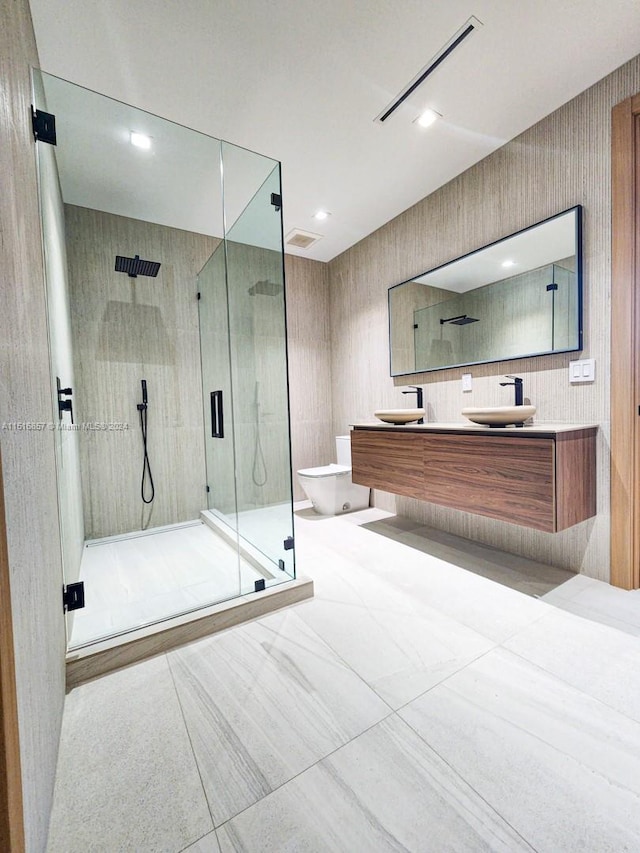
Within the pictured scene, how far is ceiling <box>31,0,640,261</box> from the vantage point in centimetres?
146

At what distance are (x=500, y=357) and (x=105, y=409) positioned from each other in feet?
8.59

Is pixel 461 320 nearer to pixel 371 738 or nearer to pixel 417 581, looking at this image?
pixel 417 581

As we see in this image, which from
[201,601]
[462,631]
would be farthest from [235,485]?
[462,631]

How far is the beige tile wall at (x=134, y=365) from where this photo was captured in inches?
96.9

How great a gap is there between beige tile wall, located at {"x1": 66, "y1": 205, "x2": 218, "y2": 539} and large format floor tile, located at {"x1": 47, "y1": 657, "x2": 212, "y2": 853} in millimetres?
1475

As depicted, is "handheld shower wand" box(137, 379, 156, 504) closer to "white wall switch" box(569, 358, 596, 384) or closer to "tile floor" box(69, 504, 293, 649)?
"tile floor" box(69, 504, 293, 649)

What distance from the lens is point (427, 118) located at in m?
1.99

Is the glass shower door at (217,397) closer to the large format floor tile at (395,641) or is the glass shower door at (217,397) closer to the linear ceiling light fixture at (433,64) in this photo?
the large format floor tile at (395,641)

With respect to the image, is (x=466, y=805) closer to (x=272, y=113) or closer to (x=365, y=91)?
(x=365, y=91)

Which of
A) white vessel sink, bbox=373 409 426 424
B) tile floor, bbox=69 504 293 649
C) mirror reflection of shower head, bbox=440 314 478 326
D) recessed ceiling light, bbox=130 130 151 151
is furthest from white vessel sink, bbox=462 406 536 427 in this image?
recessed ceiling light, bbox=130 130 151 151

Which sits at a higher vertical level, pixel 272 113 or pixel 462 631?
pixel 272 113

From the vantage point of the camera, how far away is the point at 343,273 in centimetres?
370

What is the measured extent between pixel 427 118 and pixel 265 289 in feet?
4.09

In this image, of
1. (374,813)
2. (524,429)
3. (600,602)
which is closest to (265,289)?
(524,429)
